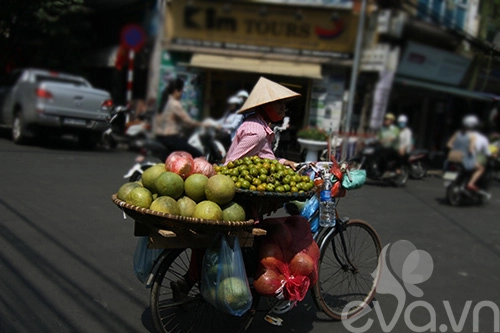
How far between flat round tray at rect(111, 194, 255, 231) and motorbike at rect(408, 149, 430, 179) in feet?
24.0

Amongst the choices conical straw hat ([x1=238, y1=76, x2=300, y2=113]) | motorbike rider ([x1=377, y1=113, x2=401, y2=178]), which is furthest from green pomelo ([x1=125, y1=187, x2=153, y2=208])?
motorbike rider ([x1=377, y1=113, x2=401, y2=178])

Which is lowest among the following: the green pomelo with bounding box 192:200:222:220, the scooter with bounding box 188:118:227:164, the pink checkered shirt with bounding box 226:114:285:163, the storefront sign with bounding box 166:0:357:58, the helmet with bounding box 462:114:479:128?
the scooter with bounding box 188:118:227:164

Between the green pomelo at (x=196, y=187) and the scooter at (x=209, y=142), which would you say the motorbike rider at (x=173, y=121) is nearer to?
the scooter at (x=209, y=142)

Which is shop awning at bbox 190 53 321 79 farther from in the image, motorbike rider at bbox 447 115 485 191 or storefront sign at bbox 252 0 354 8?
motorbike rider at bbox 447 115 485 191

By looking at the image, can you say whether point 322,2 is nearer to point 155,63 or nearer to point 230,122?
point 155,63

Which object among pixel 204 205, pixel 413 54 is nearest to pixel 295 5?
pixel 413 54

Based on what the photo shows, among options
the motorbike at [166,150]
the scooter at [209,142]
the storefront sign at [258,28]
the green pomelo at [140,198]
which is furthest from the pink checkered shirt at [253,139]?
the storefront sign at [258,28]

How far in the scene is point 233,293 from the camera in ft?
8.58

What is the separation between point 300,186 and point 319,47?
38.4 ft

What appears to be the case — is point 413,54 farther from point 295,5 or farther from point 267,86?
point 267,86

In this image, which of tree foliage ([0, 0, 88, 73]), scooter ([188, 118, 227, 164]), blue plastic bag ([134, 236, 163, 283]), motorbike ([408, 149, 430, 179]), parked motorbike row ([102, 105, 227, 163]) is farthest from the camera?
A: motorbike ([408, 149, 430, 179])

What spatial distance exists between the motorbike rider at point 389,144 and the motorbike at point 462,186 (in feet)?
5.60

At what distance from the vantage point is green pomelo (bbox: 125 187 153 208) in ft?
8.52

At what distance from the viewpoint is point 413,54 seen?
36.4 ft
